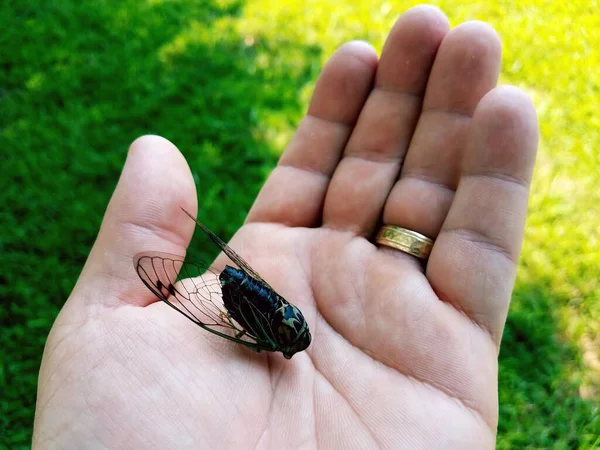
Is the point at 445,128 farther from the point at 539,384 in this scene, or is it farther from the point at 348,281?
the point at 539,384

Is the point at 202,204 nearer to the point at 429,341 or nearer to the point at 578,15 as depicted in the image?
the point at 429,341

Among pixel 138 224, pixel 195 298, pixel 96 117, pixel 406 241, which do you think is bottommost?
pixel 96 117

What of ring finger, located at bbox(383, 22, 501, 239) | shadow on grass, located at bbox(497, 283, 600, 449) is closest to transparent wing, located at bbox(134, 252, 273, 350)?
ring finger, located at bbox(383, 22, 501, 239)

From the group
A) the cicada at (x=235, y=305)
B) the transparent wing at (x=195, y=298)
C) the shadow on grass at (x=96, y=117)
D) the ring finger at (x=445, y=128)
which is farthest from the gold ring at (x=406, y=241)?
the shadow on grass at (x=96, y=117)

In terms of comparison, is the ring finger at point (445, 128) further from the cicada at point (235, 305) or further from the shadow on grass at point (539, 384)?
the shadow on grass at point (539, 384)

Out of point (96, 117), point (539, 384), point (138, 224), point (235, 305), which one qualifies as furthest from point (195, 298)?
point (96, 117)

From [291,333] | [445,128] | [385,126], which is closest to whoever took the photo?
[291,333]
